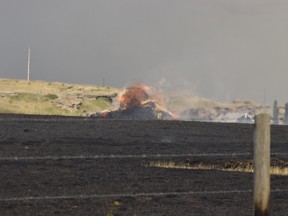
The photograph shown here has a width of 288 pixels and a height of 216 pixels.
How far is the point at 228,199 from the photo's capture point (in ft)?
47.3

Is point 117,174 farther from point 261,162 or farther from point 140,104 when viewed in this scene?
point 140,104

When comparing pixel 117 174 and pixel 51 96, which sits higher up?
pixel 51 96

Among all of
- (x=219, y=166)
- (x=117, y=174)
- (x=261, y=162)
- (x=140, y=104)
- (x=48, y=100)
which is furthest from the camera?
(x=48, y=100)

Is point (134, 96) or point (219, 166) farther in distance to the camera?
point (134, 96)

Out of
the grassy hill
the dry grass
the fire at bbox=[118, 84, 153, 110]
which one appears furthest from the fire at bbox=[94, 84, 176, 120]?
the dry grass

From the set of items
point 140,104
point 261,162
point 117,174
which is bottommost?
point 261,162

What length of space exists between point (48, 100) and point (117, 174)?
2260 inches

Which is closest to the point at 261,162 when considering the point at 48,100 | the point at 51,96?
the point at 48,100

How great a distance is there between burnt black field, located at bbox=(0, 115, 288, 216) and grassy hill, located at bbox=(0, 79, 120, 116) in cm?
3298

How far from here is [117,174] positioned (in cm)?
1853

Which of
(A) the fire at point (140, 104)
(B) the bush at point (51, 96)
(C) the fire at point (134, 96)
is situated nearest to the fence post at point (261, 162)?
(A) the fire at point (140, 104)

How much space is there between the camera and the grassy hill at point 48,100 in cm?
6969

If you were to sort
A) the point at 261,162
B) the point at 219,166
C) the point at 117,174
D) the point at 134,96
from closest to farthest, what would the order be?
the point at 261,162 < the point at 117,174 < the point at 219,166 < the point at 134,96

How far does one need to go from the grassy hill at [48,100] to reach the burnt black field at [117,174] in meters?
33.0
